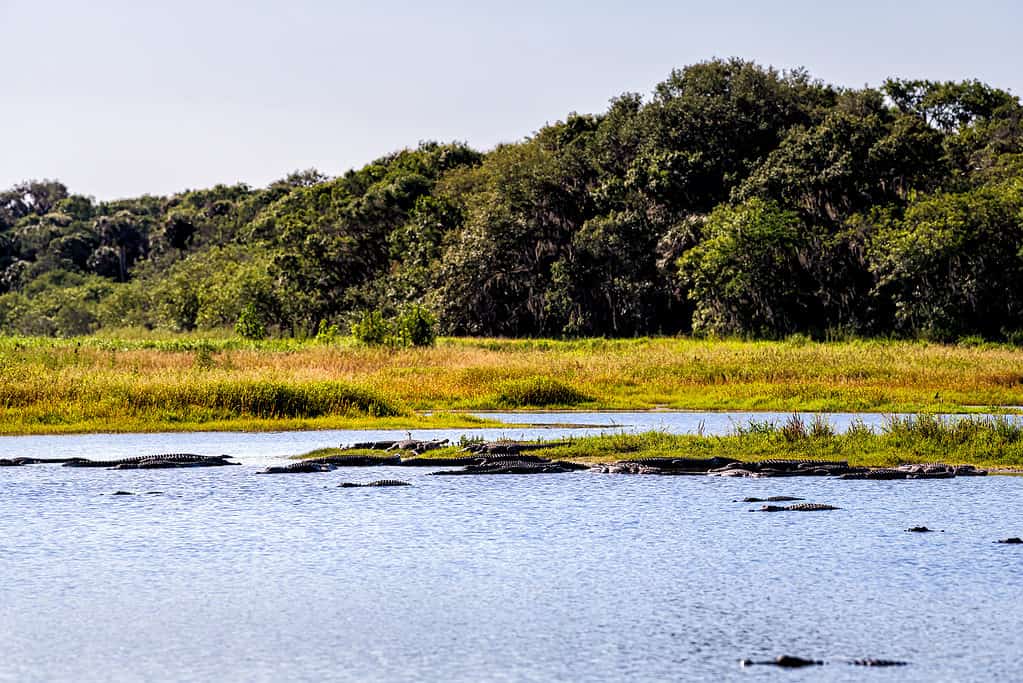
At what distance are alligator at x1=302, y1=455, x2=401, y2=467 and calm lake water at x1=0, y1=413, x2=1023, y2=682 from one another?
54.2 inches

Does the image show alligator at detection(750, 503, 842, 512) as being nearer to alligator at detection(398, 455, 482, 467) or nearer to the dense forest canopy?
alligator at detection(398, 455, 482, 467)

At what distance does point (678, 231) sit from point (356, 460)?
131ft

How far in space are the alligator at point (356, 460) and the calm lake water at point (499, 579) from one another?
1375 millimetres

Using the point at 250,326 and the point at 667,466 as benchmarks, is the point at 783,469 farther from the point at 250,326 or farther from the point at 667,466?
the point at 250,326

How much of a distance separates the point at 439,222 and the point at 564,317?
1241 centimetres

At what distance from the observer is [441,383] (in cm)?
3459

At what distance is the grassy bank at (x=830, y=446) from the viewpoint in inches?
782

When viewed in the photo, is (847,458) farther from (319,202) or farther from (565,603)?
(319,202)

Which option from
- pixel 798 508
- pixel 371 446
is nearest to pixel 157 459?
pixel 371 446

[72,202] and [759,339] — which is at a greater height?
[72,202]

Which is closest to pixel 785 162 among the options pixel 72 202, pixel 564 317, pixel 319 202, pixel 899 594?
pixel 564 317

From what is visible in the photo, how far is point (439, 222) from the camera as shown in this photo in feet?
234

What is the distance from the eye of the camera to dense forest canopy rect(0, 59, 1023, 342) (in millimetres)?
50562

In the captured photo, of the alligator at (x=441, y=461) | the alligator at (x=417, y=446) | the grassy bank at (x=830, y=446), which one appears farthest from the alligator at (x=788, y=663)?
the alligator at (x=417, y=446)
